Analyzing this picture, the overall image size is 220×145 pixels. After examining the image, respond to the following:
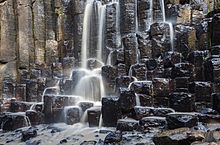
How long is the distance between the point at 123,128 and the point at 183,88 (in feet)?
13.2

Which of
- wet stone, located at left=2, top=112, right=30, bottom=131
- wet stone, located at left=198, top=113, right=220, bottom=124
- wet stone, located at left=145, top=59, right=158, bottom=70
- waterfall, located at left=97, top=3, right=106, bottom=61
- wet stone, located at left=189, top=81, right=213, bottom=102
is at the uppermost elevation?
waterfall, located at left=97, top=3, right=106, bottom=61

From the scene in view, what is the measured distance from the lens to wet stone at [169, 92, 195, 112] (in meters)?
13.4

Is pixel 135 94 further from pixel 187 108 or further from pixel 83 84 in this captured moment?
pixel 83 84

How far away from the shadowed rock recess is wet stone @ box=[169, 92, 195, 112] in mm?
42

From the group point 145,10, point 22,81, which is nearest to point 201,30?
point 145,10

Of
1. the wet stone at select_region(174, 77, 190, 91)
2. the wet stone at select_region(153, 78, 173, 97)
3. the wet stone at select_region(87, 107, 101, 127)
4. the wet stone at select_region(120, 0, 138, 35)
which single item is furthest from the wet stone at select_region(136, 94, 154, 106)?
the wet stone at select_region(120, 0, 138, 35)

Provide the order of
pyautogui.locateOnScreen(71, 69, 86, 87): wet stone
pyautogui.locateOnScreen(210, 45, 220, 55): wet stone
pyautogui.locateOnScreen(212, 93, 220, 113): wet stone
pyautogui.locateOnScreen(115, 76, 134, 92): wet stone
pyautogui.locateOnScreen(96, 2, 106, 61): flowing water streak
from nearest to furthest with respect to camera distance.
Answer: pyautogui.locateOnScreen(212, 93, 220, 113): wet stone, pyautogui.locateOnScreen(210, 45, 220, 55): wet stone, pyautogui.locateOnScreen(115, 76, 134, 92): wet stone, pyautogui.locateOnScreen(71, 69, 86, 87): wet stone, pyautogui.locateOnScreen(96, 2, 106, 61): flowing water streak

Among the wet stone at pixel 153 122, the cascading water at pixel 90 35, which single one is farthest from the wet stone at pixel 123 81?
the wet stone at pixel 153 122

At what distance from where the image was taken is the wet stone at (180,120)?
36.6 feet

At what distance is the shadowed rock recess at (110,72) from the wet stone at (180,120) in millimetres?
35

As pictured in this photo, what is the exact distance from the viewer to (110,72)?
17.4m

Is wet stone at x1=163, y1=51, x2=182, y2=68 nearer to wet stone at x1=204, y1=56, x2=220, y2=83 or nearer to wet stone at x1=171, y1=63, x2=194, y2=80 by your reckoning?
wet stone at x1=171, y1=63, x2=194, y2=80

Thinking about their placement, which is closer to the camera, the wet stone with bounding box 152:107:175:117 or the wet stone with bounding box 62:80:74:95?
the wet stone with bounding box 152:107:175:117

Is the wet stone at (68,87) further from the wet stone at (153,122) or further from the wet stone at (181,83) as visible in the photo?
the wet stone at (153,122)
